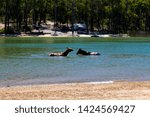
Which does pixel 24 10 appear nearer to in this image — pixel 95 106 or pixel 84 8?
pixel 84 8

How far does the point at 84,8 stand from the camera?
142 metres

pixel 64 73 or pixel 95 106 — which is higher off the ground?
pixel 95 106

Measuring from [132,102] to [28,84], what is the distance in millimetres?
15555

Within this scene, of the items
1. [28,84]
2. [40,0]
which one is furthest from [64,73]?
[40,0]

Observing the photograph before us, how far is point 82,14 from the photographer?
5792 inches

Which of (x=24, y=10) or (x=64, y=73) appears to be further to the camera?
(x=24, y=10)

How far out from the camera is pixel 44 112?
24.4 feet

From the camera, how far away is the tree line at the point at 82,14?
136 meters

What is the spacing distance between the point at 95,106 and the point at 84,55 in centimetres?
4184

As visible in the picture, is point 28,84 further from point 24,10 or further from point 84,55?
point 24,10

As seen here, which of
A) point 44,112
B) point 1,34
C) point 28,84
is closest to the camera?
point 44,112

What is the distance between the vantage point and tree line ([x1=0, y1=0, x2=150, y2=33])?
136 metres

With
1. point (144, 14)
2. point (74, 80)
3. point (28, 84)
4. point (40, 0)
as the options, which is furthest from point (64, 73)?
point (144, 14)

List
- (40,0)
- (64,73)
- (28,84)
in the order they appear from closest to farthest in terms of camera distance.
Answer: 1. (28,84)
2. (64,73)
3. (40,0)
